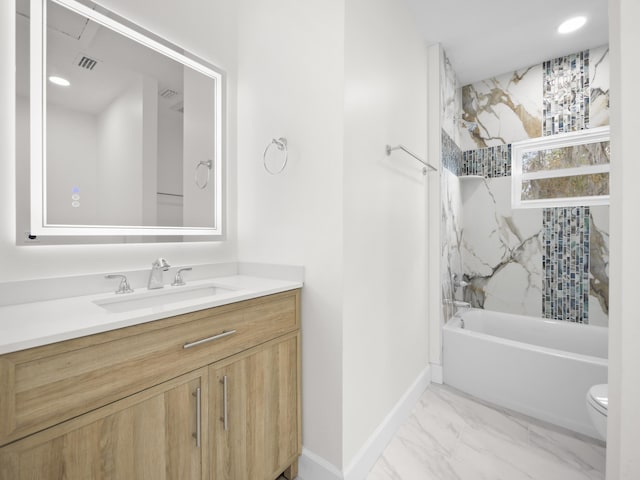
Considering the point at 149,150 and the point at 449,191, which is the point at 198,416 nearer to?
the point at 149,150

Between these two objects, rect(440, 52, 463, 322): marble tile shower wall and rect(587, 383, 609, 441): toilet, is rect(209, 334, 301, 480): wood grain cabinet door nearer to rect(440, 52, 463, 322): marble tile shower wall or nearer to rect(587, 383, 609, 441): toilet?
rect(587, 383, 609, 441): toilet

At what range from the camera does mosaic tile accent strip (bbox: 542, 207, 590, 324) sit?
2516 millimetres

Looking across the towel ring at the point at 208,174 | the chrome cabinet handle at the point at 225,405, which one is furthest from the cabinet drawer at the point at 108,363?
the towel ring at the point at 208,174

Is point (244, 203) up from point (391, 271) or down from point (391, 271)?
up

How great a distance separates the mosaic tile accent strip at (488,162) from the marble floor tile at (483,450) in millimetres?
2126

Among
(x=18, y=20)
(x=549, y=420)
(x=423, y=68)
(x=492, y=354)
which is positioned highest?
(x=423, y=68)

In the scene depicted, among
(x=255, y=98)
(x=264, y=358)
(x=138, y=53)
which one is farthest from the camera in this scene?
(x=255, y=98)

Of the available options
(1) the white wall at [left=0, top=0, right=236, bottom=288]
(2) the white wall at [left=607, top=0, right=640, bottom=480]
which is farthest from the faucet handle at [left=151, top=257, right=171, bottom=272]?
(2) the white wall at [left=607, top=0, right=640, bottom=480]

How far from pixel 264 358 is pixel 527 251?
2703 millimetres

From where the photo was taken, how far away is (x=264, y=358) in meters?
1.26

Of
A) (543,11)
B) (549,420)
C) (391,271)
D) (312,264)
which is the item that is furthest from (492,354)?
(543,11)

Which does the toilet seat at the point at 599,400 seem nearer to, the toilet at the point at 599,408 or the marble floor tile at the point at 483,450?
the toilet at the point at 599,408

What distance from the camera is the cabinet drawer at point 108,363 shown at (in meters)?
0.67

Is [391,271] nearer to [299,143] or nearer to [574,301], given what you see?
[299,143]
